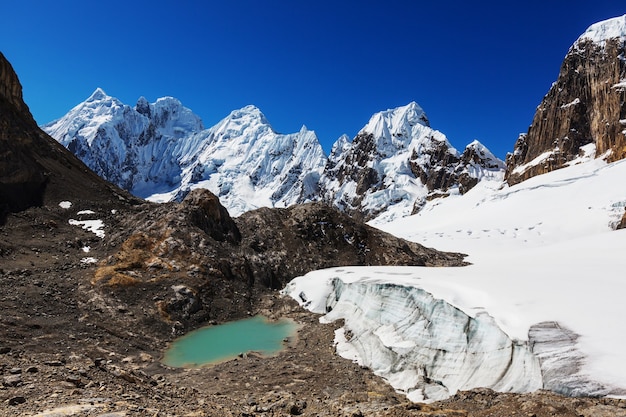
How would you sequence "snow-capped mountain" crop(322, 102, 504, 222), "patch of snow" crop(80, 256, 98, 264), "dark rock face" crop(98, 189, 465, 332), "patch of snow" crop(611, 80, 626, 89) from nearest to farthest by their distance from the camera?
"dark rock face" crop(98, 189, 465, 332)
"patch of snow" crop(80, 256, 98, 264)
"patch of snow" crop(611, 80, 626, 89)
"snow-capped mountain" crop(322, 102, 504, 222)

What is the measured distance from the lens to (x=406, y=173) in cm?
17650

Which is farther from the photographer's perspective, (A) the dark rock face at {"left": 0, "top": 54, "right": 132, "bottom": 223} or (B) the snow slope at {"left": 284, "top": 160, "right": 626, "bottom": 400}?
(A) the dark rock face at {"left": 0, "top": 54, "right": 132, "bottom": 223}

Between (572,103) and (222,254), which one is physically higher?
(572,103)

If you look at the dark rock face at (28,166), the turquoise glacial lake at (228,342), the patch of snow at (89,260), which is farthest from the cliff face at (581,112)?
the patch of snow at (89,260)

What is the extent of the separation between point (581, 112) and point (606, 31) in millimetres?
25813

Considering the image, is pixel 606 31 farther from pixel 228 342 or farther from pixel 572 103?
pixel 228 342

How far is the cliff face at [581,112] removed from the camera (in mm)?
106000

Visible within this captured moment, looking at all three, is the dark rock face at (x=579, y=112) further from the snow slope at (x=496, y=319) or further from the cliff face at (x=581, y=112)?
the snow slope at (x=496, y=319)

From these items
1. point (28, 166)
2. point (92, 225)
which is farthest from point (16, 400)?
point (28, 166)

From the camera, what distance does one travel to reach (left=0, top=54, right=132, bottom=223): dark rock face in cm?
3156

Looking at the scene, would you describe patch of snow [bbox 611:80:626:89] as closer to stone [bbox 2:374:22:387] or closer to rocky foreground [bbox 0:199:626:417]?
rocky foreground [bbox 0:199:626:417]

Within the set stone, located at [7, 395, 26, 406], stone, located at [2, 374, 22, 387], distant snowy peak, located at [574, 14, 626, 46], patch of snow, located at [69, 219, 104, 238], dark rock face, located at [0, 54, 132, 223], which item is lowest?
stone, located at [7, 395, 26, 406]

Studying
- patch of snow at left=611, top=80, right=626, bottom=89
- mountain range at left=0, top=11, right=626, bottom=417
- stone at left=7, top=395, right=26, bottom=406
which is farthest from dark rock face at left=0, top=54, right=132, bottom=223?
patch of snow at left=611, top=80, right=626, bottom=89

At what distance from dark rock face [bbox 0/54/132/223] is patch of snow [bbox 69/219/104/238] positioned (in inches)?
129
